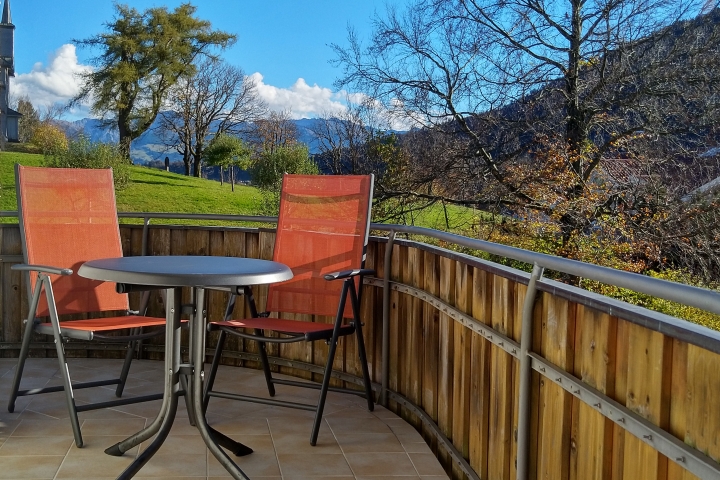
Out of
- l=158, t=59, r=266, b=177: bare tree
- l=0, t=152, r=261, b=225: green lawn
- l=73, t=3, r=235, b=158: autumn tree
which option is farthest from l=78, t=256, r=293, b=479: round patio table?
l=158, t=59, r=266, b=177: bare tree

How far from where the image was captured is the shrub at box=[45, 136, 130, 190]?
28.7 metres

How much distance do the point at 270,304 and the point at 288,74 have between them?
160ft

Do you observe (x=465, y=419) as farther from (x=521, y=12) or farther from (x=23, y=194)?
(x=521, y=12)

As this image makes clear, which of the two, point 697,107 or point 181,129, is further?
point 181,129

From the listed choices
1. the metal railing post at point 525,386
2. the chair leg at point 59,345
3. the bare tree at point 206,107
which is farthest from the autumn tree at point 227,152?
the metal railing post at point 525,386

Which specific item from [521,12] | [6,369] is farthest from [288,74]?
[6,369]

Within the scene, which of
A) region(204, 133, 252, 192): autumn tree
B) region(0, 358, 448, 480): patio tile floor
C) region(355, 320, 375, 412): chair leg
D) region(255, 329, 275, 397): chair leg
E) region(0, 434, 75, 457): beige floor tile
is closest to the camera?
region(0, 358, 448, 480): patio tile floor

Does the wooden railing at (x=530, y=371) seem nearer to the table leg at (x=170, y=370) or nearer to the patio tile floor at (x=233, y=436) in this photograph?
the patio tile floor at (x=233, y=436)

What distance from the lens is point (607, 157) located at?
1211 centimetres

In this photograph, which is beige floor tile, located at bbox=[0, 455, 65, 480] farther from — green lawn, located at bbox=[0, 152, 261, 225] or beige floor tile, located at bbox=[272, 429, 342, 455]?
green lawn, located at bbox=[0, 152, 261, 225]

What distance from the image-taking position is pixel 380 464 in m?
3.08

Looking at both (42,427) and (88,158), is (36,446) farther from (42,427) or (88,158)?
(88,158)

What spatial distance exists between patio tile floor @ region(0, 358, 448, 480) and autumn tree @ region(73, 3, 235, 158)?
34.3m

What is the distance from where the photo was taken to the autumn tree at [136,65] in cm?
3675
